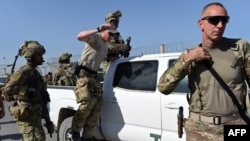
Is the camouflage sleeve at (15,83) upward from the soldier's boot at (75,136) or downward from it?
upward

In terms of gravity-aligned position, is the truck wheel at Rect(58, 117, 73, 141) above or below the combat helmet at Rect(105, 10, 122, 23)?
below

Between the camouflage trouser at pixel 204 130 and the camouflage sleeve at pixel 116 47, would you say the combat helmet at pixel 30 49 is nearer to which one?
the camouflage sleeve at pixel 116 47

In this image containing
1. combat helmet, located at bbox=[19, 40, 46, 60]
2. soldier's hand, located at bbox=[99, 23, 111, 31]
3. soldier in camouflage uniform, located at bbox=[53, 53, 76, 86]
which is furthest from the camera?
soldier in camouflage uniform, located at bbox=[53, 53, 76, 86]

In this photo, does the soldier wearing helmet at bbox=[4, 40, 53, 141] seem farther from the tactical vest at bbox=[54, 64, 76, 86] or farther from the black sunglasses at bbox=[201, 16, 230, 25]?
the tactical vest at bbox=[54, 64, 76, 86]

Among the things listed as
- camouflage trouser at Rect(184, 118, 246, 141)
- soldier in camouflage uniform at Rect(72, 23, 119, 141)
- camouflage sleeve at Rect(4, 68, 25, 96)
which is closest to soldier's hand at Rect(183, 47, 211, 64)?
camouflage trouser at Rect(184, 118, 246, 141)

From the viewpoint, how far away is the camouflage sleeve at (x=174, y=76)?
2457 mm

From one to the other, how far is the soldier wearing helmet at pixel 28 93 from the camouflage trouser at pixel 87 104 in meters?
0.66

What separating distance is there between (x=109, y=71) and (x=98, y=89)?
299 millimetres

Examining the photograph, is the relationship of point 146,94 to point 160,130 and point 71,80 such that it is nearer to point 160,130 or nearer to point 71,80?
point 160,130

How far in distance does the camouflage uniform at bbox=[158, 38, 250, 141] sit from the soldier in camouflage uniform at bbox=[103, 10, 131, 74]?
2902 mm

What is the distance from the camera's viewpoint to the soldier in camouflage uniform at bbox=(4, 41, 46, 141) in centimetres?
426

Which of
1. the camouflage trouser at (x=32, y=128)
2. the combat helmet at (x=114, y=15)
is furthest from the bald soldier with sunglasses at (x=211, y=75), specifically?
the combat helmet at (x=114, y=15)

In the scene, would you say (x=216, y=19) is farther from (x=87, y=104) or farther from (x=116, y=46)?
(x=116, y=46)

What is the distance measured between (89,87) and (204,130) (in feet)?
9.17
